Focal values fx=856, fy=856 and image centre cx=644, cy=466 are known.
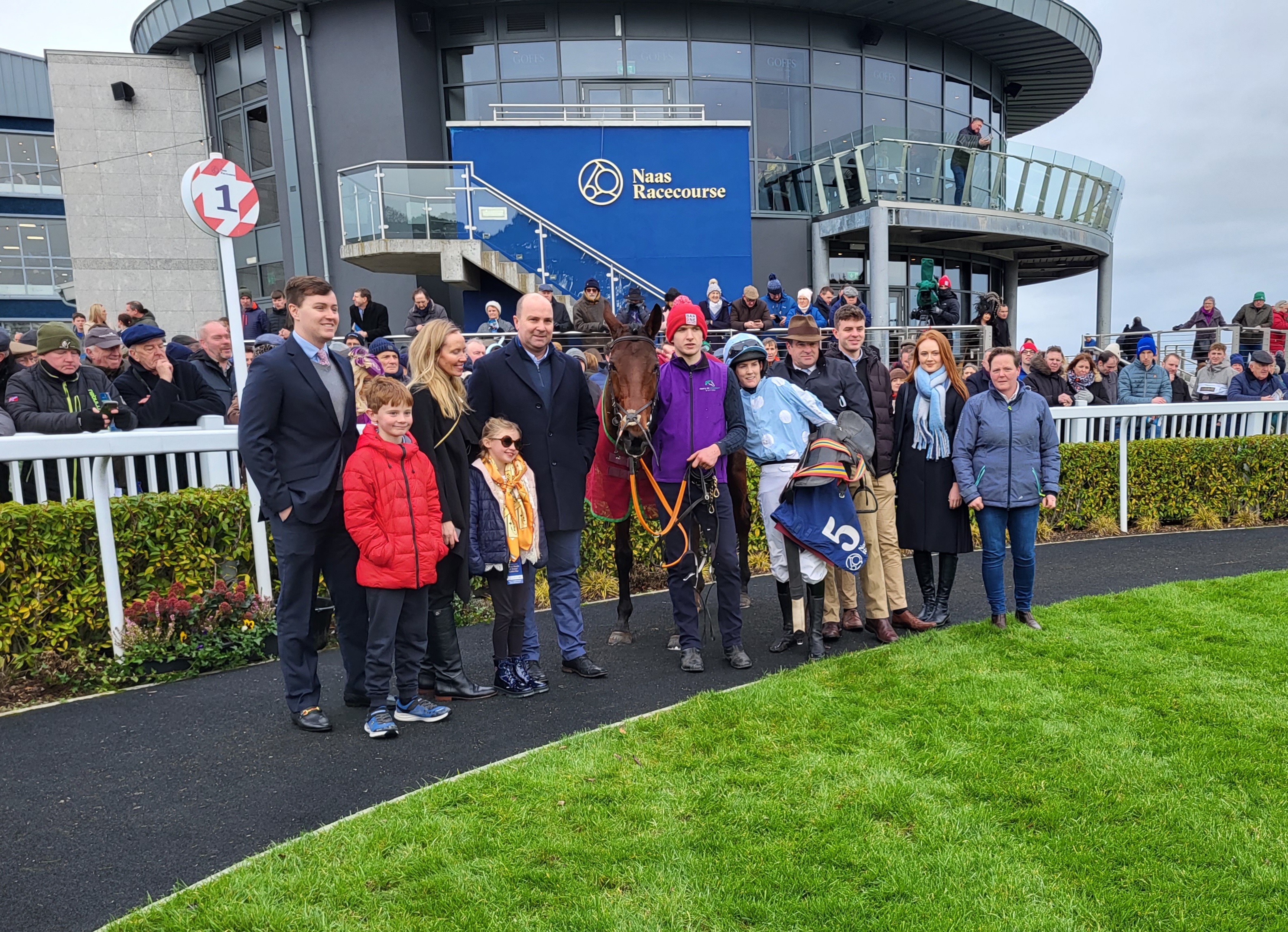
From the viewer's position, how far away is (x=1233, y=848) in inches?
126

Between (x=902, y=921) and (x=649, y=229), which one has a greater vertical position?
(x=649, y=229)

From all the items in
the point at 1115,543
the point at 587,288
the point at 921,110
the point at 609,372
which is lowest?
the point at 1115,543

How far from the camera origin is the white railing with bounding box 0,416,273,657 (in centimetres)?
519

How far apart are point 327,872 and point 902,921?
6.63ft

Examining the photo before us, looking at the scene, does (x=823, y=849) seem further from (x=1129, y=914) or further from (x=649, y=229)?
(x=649, y=229)

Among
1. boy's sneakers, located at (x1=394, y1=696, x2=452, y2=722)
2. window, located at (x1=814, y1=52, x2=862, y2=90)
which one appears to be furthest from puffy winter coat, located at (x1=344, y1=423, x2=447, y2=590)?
window, located at (x1=814, y1=52, x2=862, y2=90)

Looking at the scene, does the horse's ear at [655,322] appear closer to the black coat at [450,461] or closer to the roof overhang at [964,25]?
the black coat at [450,461]

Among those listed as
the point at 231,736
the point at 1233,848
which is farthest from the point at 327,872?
the point at 1233,848

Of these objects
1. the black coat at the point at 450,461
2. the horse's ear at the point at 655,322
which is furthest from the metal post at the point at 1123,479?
the black coat at the point at 450,461

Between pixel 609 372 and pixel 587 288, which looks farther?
pixel 587 288

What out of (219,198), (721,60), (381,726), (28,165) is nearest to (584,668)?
(381,726)

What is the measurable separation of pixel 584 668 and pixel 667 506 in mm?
1132

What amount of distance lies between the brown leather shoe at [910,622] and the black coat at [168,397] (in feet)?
17.8

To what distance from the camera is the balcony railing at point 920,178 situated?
61.2ft
